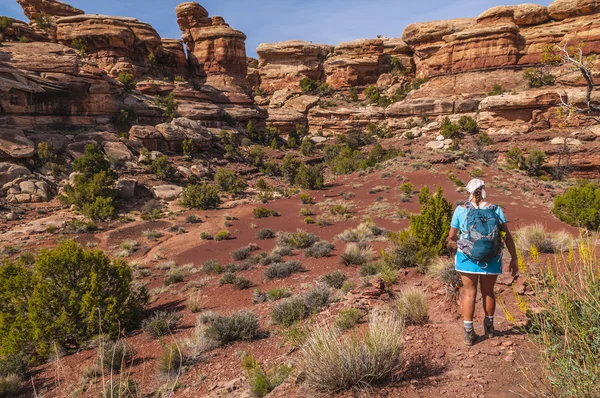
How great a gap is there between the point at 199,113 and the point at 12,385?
37.0 metres

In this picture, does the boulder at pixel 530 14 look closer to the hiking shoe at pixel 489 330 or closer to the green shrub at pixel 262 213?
the green shrub at pixel 262 213

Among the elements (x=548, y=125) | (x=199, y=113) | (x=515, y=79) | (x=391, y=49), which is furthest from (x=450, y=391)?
(x=391, y=49)

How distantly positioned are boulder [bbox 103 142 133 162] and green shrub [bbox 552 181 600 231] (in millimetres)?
30284

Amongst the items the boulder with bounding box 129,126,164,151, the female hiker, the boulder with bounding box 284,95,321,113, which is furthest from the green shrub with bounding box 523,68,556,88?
the female hiker

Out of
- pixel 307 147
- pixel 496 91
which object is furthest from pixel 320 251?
pixel 496 91

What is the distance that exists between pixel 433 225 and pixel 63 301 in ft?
28.9

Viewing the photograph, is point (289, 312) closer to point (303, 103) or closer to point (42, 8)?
point (303, 103)

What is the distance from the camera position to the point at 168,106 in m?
35.6

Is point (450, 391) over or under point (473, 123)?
under

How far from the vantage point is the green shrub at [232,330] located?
221 inches

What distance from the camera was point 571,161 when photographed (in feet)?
100

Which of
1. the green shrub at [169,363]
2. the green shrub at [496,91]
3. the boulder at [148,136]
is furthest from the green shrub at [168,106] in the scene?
the green shrub at [496,91]

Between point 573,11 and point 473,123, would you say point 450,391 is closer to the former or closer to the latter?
point 473,123

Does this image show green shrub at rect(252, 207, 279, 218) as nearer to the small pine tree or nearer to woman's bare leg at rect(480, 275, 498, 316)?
the small pine tree
